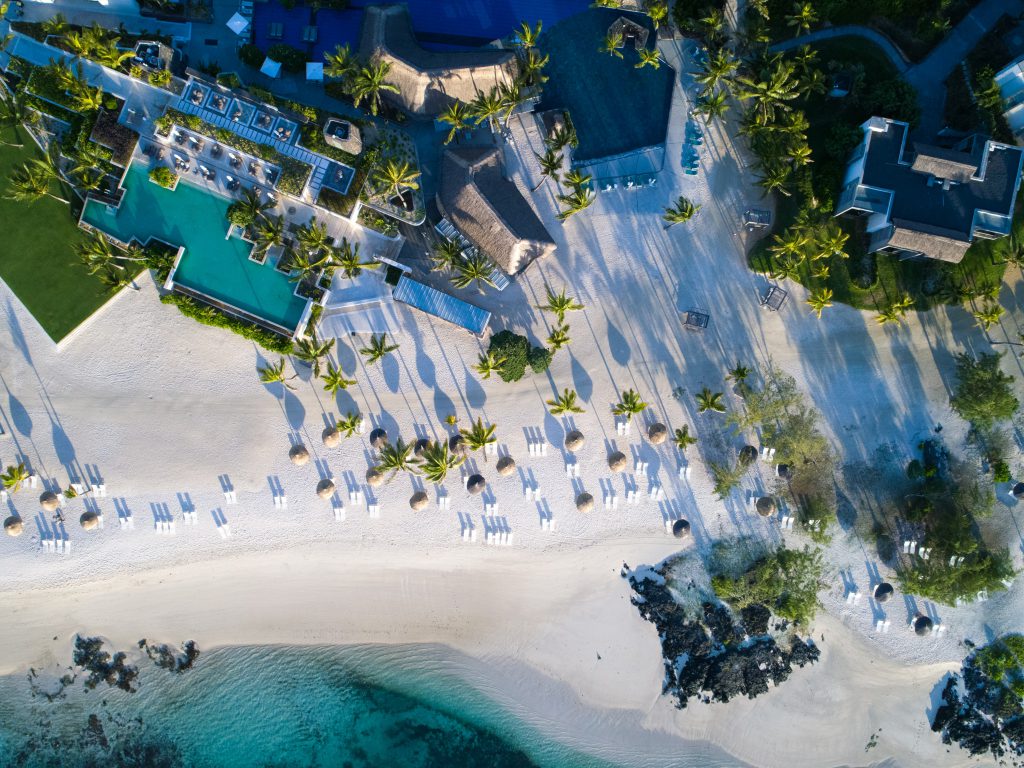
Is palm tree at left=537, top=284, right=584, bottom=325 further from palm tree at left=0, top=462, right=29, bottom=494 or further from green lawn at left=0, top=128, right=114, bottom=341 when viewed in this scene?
palm tree at left=0, top=462, right=29, bottom=494

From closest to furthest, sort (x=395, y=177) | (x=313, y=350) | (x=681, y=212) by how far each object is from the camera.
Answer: (x=395, y=177) < (x=681, y=212) < (x=313, y=350)

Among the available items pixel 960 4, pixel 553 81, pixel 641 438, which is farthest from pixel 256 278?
pixel 960 4

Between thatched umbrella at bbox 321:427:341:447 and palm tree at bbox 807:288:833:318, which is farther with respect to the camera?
thatched umbrella at bbox 321:427:341:447

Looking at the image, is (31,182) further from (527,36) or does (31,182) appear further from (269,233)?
(527,36)

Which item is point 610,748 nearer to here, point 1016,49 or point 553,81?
point 553,81

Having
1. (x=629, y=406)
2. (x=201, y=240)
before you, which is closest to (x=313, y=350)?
(x=201, y=240)

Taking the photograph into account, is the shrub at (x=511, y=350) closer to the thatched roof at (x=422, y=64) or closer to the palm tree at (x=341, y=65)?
the thatched roof at (x=422, y=64)

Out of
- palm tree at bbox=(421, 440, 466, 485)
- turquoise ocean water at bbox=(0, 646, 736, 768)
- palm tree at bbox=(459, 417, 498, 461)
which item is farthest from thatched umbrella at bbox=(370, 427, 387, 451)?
turquoise ocean water at bbox=(0, 646, 736, 768)
